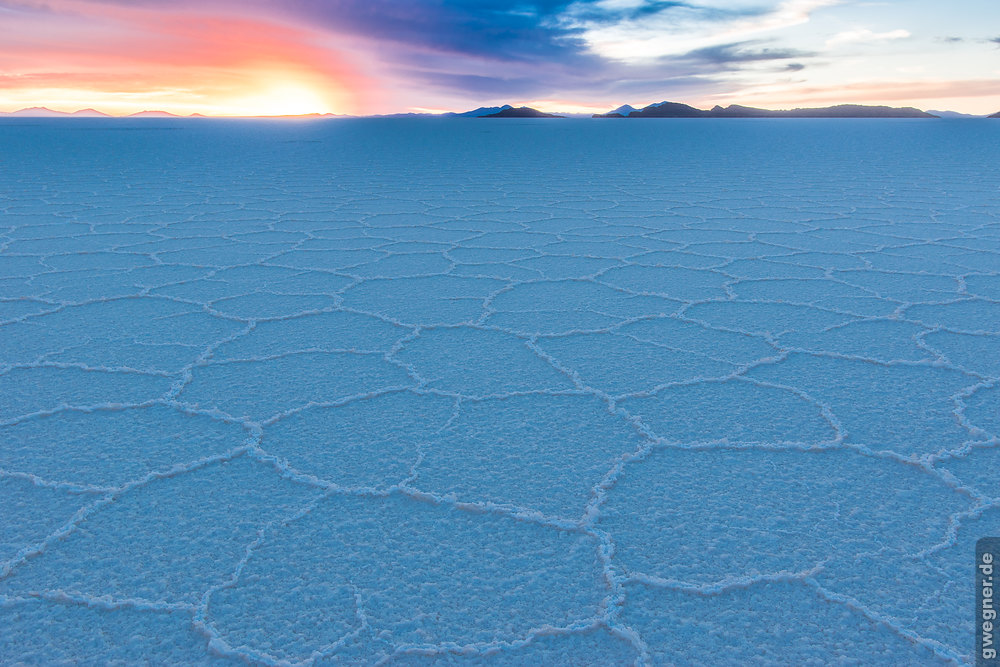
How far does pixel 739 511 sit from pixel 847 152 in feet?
30.8

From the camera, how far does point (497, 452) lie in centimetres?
132

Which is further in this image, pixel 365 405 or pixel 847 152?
pixel 847 152

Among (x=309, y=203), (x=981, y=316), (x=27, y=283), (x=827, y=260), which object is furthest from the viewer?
(x=309, y=203)

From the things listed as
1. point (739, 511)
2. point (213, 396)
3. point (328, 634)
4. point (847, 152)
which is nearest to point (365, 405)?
point (213, 396)

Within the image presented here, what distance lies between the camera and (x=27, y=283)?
8.03 feet

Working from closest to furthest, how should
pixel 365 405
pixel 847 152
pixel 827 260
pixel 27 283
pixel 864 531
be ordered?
pixel 864 531, pixel 365 405, pixel 27 283, pixel 827 260, pixel 847 152

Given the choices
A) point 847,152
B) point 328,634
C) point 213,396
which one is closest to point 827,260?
point 213,396

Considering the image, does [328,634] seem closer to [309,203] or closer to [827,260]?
[827,260]

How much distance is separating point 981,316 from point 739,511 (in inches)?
55.6

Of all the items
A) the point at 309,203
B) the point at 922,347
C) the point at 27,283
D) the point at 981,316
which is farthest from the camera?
the point at 309,203

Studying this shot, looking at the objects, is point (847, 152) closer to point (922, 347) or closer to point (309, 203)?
point (309, 203)

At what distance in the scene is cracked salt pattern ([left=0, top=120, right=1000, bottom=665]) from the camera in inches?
35.8

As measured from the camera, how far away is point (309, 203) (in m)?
4.61

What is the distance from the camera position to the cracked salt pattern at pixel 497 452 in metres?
0.91
